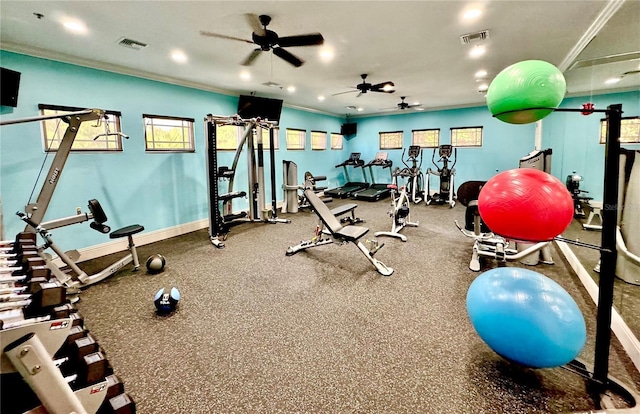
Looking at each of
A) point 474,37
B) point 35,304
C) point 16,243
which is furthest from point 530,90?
point 16,243

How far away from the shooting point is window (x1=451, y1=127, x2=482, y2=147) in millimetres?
8328

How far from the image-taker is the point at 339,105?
8.11 m

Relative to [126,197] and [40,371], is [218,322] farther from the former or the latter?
[126,197]

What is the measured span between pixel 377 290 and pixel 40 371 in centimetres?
248

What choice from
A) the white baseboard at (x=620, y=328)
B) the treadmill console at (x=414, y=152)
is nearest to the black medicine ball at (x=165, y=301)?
the white baseboard at (x=620, y=328)

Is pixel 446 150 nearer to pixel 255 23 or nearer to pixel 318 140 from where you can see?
pixel 318 140

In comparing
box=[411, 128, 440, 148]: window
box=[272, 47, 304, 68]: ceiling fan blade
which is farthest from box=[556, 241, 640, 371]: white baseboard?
box=[411, 128, 440, 148]: window

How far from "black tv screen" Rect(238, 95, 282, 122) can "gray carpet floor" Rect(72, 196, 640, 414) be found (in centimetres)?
358

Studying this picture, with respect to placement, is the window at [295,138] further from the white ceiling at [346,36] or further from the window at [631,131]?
the window at [631,131]

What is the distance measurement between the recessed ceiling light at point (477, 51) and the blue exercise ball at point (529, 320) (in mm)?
3390

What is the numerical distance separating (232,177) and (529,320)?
475 centimetres

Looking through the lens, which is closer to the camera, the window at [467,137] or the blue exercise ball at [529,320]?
the blue exercise ball at [529,320]

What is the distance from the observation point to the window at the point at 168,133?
15.6 feet

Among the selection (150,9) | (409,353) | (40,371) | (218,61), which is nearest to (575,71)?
(409,353)
